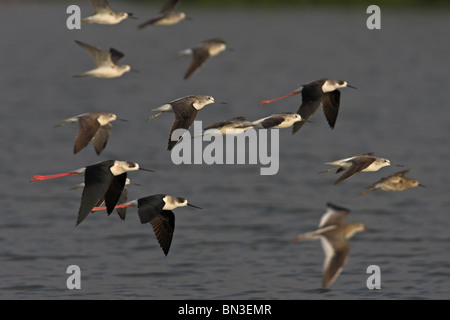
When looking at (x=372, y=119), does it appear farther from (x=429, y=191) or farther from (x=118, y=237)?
(x=118, y=237)

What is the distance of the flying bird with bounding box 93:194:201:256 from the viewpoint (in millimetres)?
11828

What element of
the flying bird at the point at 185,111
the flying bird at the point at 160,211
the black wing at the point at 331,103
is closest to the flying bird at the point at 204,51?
the flying bird at the point at 185,111

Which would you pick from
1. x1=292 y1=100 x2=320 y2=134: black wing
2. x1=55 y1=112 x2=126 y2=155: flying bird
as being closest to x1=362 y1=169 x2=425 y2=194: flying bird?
x1=292 y1=100 x2=320 y2=134: black wing

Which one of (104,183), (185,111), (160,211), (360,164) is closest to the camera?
(104,183)

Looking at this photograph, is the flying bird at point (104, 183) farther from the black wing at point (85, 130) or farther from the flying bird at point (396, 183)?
the flying bird at point (396, 183)

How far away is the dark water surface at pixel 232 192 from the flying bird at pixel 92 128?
2974mm

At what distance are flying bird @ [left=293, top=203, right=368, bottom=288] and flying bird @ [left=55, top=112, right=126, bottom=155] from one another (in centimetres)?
332

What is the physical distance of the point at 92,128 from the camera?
12.7m

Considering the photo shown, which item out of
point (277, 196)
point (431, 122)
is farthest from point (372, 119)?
A: point (277, 196)

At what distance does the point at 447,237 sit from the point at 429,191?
3.80 meters

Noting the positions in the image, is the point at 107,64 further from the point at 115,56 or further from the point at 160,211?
the point at 160,211

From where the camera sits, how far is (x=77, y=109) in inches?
1412

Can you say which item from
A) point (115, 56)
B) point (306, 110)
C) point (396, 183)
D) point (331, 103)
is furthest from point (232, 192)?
point (306, 110)

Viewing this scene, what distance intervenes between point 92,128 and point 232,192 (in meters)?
10.5
